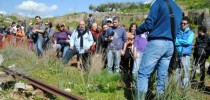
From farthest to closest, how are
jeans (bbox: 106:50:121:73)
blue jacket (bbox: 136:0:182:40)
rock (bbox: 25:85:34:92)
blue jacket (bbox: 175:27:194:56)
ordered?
1. jeans (bbox: 106:50:121:73)
2. rock (bbox: 25:85:34:92)
3. blue jacket (bbox: 175:27:194:56)
4. blue jacket (bbox: 136:0:182:40)

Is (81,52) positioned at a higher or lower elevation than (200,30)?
lower

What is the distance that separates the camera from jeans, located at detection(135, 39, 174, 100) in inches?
229

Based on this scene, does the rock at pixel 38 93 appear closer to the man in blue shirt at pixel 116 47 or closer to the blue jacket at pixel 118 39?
the man in blue shirt at pixel 116 47

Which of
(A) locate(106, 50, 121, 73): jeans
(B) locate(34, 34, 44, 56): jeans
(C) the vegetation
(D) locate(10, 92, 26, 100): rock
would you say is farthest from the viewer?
(C) the vegetation

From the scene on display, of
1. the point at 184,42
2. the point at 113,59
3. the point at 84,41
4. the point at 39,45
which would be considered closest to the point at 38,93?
the point at 113,59

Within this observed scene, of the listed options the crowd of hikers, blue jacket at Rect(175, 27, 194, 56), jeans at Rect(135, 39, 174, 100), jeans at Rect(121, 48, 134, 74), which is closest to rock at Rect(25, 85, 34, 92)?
the crowd of hikers

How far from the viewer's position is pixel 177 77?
5867 mm

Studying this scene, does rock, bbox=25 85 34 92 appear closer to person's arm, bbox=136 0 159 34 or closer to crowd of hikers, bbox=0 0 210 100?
crowd of hikers, bbox=0 0 210 100

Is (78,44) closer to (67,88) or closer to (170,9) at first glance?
(67,88)

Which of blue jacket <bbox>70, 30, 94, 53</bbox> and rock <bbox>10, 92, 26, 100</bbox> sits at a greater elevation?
blue jacket <bbox>70, 30, 94, 53</bbox>

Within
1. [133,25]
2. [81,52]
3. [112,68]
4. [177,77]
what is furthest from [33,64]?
[177,77]

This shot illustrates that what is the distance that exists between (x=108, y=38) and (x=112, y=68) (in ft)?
2.79

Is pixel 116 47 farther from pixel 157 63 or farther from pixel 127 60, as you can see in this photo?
pixel 157 63

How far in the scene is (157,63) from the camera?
607 cm
